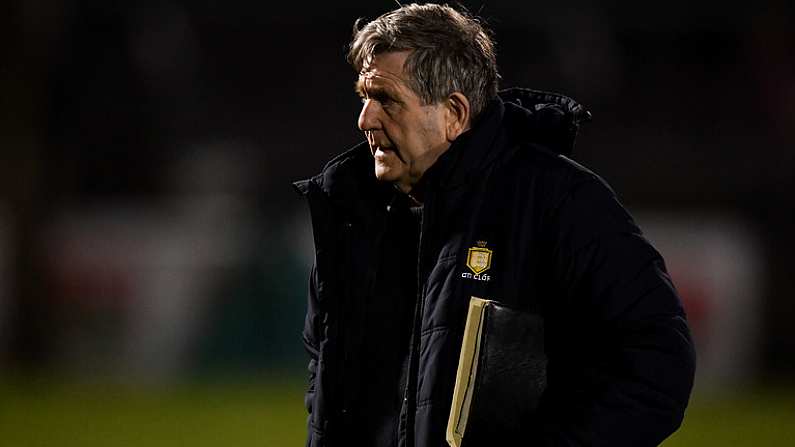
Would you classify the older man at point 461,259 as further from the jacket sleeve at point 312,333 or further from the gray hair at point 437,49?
the jacket sleeve at point 312,333

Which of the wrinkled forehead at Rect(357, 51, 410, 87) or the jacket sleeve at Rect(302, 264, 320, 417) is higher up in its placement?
the wrinkled forehead at Rect(357, 51, 410, 87)

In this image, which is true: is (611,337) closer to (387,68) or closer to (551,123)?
(551,123)

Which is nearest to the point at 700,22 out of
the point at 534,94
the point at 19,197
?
the point at 19,197

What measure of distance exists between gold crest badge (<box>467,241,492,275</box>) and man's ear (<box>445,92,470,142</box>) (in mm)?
312

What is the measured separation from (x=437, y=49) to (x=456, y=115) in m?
0.15

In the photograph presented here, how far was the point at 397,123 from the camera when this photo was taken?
8.93ft

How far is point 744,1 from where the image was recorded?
1981 centimetres

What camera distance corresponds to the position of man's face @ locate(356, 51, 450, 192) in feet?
8.85

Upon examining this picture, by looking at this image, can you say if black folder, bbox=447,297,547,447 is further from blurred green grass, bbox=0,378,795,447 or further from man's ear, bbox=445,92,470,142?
blurred green grass, bbox=0,378,795,447

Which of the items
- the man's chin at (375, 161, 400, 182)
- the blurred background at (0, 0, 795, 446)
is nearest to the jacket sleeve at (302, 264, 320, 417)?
the man's chin at (375, 161, 400, 182)

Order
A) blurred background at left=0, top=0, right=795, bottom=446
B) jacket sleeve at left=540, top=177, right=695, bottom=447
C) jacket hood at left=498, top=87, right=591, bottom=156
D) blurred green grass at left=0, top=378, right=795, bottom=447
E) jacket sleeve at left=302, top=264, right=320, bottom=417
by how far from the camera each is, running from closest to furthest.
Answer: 1. jacket sleeve at left=540, top=177, right=695, bottom=447
2. jacket hood at left=498, top=87, right=591, bottom=156
3. jacket sleeve at left=302, top=264, right=320, bottom=417
4. blurred green grass at left=0, top=378, right=795, bottom=447
5. blurred background at left=0, top=0, right=795, bottom=446

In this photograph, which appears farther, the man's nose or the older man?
the man's nose

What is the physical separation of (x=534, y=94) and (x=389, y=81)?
35 cm

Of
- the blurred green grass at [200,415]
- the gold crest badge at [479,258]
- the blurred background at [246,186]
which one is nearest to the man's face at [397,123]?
the gold crest badge at [479,258]
